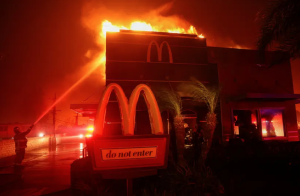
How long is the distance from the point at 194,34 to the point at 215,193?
11.2 metres

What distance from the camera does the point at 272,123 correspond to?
14391 millimetres

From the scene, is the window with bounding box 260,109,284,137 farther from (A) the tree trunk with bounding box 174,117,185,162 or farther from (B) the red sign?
(B) the red sign

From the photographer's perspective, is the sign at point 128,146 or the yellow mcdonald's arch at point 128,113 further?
the yellow mcdonald's arch at point 128,113

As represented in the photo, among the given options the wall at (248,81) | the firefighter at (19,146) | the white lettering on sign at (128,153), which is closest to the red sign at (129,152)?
the white lettering on sign at (128,153)

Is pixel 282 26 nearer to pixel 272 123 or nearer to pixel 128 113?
pixel 128 113

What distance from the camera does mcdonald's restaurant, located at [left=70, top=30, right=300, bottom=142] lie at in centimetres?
1209

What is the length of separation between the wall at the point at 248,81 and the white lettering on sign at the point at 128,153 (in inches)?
373

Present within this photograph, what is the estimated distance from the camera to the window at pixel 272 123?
13.9 meters

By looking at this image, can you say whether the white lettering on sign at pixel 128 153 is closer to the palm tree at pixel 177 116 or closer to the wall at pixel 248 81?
the palm tree at pixel 177 116

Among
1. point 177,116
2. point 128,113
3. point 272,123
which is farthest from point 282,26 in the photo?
point 272,123

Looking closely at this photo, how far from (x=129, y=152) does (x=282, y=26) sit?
292 inches

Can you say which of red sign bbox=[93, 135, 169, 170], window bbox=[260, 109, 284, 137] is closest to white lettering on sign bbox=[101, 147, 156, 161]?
red sign bbox=[93, 135, 169, 170]

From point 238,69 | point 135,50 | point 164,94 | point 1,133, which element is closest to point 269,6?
point 164,94

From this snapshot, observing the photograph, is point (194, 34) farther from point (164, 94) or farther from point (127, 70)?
point (164, 94)
